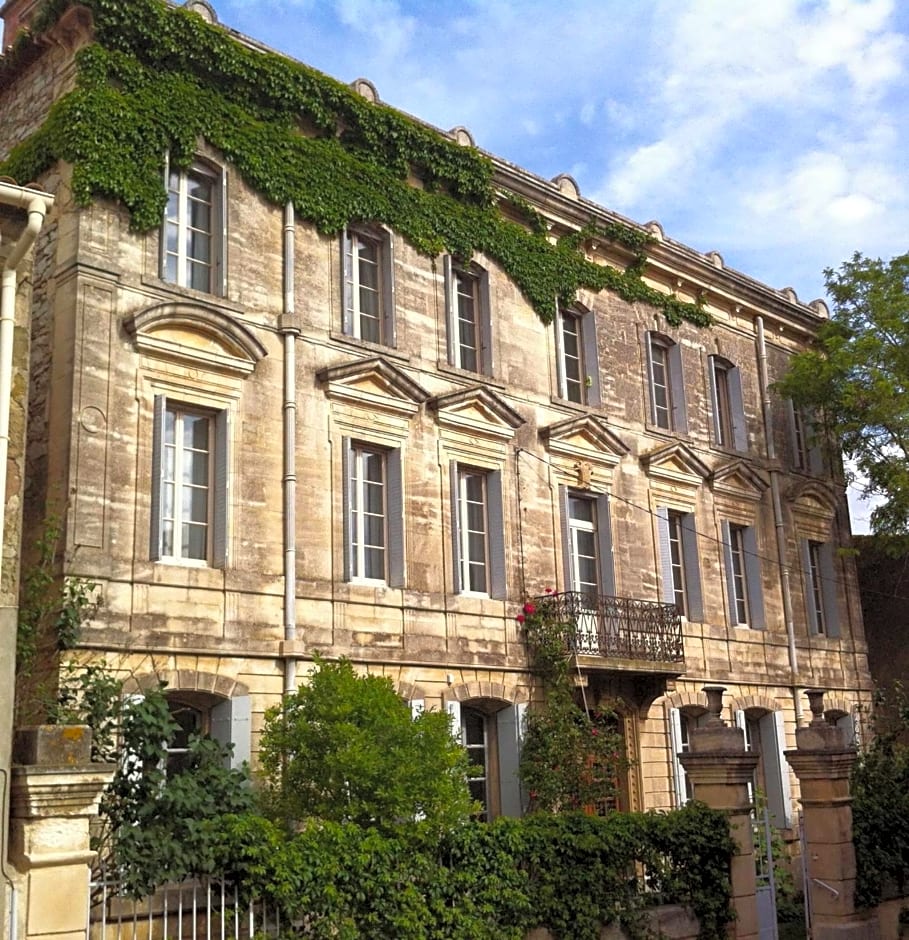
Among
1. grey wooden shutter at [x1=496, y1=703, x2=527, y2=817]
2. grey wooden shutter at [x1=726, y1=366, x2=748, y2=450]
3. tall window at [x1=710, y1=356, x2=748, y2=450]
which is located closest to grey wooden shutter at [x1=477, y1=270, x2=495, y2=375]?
grey wooden shutter at [x1=496, y1=703, x2=527, y2=817]

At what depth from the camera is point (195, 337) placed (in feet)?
49.0

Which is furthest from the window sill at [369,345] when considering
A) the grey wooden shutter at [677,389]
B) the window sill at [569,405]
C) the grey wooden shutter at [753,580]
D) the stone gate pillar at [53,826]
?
the stone gate pillar at [53,826]

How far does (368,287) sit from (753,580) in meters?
10.3

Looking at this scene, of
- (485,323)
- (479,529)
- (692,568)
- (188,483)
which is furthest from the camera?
(692,568)

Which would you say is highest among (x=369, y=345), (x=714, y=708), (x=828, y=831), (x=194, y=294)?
(x=194, y=294)

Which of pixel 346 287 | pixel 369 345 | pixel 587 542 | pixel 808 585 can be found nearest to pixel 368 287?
pixel 346 287

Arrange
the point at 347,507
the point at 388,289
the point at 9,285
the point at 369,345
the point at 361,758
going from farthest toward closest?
the point at 388,289, the point at 369,345, the point at 347,507, the point at 361,758, the point at 9,285

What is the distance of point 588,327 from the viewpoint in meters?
20.9

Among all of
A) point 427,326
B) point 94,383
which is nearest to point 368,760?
point 94,383

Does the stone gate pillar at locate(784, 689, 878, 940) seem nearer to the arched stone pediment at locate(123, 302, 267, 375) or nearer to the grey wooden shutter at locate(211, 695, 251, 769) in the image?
the grey wooden shutter at locate(211, 695, 251, 769)

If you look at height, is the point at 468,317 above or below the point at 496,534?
above

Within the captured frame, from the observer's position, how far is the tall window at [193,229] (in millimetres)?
15344

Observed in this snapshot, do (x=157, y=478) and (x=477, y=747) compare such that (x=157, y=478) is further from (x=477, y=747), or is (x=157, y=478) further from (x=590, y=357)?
(x=590, y=357)

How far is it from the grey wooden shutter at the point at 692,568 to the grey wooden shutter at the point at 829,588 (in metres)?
4.75
